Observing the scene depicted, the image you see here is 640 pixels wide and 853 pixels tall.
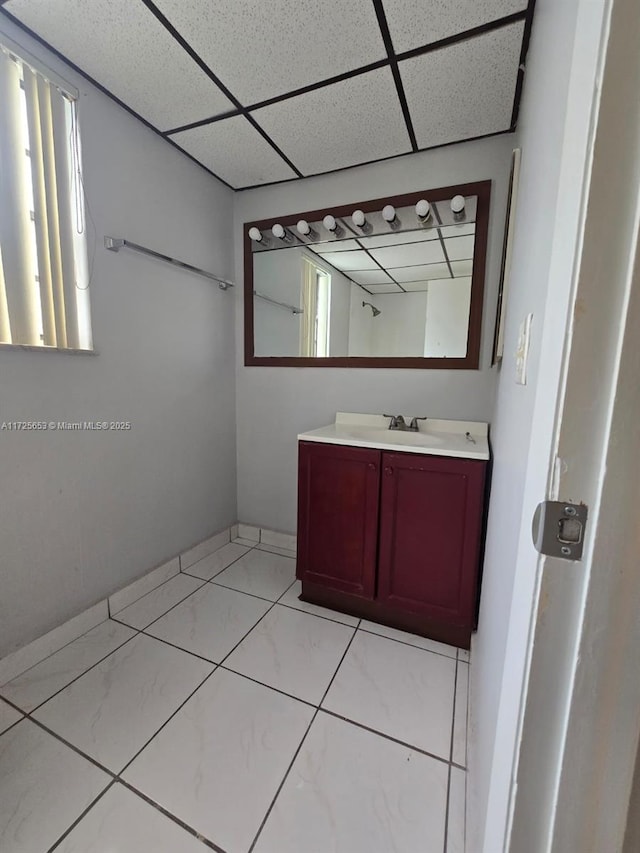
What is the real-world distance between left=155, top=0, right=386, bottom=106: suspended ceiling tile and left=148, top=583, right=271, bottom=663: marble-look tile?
2193 millimetres

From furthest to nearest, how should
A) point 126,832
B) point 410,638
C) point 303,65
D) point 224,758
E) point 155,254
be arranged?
point 155,254, point 410,638, point 303,65, point 224,758, point 126,832

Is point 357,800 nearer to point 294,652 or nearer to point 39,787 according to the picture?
point 294,652

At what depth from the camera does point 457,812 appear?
0.93m

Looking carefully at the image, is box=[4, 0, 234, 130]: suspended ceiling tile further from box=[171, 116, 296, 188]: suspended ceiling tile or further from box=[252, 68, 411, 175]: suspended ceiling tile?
box=[252, 68, 411, 175]: suspended ceiling tile

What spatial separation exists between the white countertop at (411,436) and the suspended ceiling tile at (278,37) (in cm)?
137

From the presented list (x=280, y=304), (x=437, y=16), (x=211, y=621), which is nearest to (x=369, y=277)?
(x=280, y=304)

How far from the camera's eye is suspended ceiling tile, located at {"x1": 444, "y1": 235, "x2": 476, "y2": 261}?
171 centimetres

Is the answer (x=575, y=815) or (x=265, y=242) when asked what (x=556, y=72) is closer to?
(x=575, y=815)

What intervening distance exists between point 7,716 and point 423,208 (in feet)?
8.32

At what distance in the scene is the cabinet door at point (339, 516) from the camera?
1.56 m

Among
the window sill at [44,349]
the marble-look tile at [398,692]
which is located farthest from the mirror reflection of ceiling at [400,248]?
the marble-look tile at [398,692]

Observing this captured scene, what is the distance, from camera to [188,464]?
2.03m

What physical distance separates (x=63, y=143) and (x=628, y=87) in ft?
5.83

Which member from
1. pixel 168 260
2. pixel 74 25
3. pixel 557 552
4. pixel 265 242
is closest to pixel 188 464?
pixel 168 260
